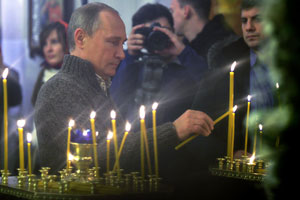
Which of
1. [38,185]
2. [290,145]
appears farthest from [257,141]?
[290,145]

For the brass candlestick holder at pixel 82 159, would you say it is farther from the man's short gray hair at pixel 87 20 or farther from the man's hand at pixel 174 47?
the man's hand at pixel 174 47

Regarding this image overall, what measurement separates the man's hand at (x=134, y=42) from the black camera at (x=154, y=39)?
2 cm

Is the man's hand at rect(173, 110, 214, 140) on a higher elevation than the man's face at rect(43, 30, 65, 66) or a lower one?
lower

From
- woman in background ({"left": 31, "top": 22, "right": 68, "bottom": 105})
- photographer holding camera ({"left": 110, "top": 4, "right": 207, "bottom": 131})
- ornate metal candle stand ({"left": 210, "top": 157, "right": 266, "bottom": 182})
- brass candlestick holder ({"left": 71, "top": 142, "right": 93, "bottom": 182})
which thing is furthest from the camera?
woman in background ({"left": 31, "top": 22, "right": 68, "bottom": 105})

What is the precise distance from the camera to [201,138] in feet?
12.0

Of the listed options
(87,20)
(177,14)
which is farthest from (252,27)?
(87,20)

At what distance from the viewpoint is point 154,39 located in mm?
3801

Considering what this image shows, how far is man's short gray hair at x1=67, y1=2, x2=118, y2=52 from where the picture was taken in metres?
3.62

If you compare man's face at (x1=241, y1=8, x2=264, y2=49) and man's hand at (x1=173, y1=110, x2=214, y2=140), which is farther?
man's face at (x1=241, y1=8, x2=264, y2=49)

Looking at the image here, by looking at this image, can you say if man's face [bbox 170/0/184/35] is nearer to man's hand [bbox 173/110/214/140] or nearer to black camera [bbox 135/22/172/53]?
black camera [bbox 135/22/172/53]

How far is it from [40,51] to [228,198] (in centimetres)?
204

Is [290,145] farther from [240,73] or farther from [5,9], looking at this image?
[5,9]

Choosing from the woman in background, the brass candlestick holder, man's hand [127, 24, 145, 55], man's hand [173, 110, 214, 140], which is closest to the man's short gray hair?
man's hand [127, 24, 145, 55]

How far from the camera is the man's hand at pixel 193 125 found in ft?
10.9
